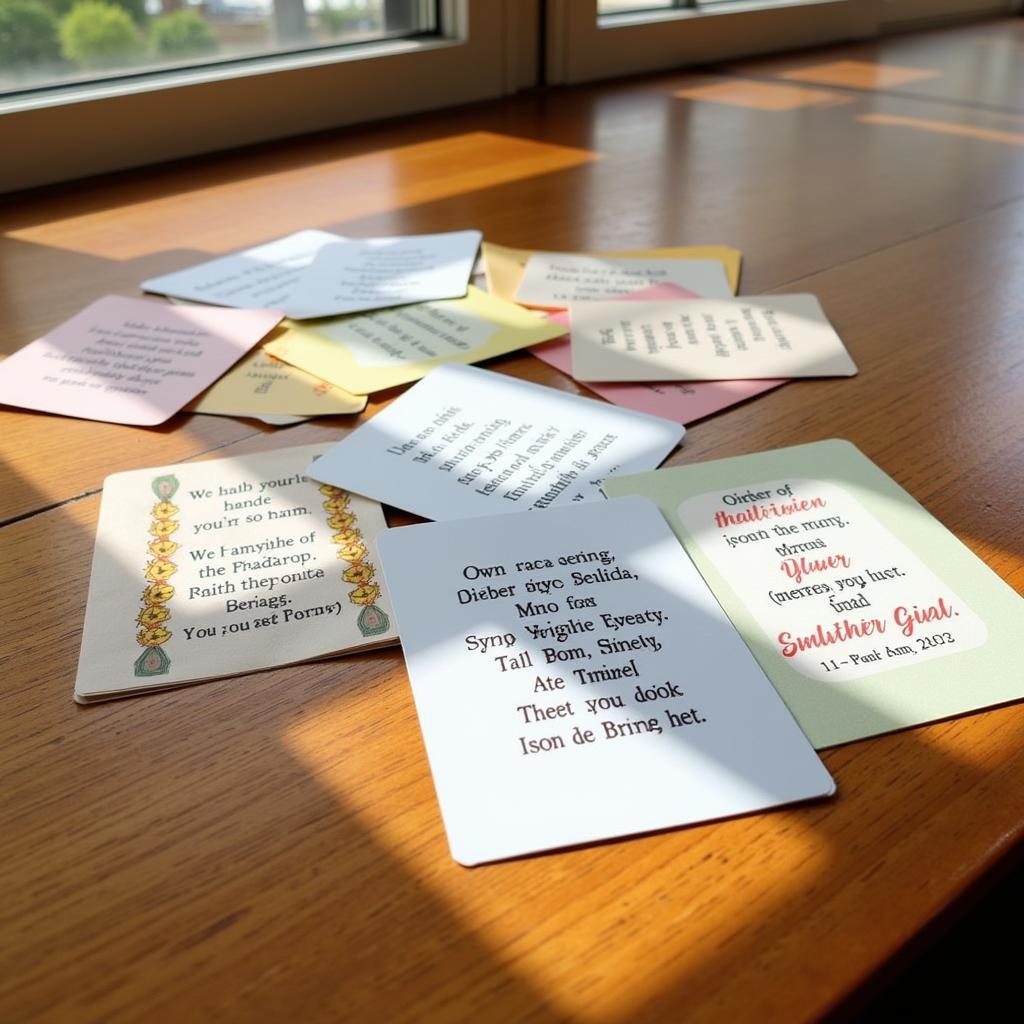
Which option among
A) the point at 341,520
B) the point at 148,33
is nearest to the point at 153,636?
the point at 341,520

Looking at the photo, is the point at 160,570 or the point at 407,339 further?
the point at 407,339

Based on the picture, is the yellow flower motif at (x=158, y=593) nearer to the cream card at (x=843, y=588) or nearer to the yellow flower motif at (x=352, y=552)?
the yellow flower motif at (x=352, y=552)

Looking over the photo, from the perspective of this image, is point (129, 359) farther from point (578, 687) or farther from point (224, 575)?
point (578, 687)

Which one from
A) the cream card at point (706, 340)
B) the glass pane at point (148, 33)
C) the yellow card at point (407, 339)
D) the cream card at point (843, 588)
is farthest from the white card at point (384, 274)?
the glass pane at point (148, 33)

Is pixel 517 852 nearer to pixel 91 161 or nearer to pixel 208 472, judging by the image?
pixel 208 472

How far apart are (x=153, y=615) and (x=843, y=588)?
0.36m

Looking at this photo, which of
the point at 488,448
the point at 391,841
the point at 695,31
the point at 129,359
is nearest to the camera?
the point at 391,841

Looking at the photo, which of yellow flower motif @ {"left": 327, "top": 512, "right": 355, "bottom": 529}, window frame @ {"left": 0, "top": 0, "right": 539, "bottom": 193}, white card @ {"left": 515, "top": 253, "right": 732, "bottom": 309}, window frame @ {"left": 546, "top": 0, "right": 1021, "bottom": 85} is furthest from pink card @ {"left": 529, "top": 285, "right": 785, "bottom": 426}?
window frame @ {"left": 546, "top": 0, "right": 1021, "bottom": 85}

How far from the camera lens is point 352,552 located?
59 centimetres

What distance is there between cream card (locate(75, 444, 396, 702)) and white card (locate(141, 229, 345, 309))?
0.90ft

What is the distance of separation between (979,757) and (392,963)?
270mm

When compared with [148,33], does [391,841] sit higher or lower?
lower

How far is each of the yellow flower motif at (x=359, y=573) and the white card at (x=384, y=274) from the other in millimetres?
352

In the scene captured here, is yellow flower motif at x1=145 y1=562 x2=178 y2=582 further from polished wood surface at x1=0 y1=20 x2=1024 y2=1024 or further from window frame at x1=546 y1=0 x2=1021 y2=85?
window frame at x1=546 y1=0 x2=1021 y2=85
